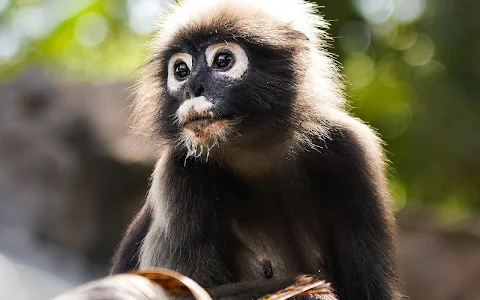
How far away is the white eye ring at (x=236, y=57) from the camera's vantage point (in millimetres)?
3547

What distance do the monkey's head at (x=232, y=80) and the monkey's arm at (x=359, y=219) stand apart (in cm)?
21

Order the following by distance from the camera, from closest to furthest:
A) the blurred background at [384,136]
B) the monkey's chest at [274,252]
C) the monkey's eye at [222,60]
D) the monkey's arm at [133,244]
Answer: the monkey's eye at [222,60] < the monkey's chest at [274,252] < the monkey's arm at [133,244] < the blurred background at [384,136]

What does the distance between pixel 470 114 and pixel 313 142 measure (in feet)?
17.5

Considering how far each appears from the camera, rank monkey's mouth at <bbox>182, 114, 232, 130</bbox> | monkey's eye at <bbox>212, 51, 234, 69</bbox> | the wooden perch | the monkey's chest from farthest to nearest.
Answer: the monkey's chest < monkey's eye at <bbox>212, 51, 234, 69</bbox> < monkey's mouth at <bbox>182, 114, 232, 130</bbox> < the wooden perch

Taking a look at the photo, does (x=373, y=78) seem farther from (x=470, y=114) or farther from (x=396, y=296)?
(x=396, y=296)

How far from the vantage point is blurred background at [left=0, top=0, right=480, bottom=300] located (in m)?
8.44

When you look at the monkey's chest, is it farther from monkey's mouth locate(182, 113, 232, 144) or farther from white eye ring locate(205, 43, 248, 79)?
white eye ring locate(205, 43, 248, 79)

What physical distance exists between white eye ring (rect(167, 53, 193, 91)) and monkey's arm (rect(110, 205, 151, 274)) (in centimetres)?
71

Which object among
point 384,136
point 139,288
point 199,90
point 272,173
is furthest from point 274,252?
point 384,136

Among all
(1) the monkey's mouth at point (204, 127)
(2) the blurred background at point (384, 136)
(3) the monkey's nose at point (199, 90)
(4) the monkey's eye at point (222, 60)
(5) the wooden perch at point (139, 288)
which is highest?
(4) the monkey's eye at point (222, 60)

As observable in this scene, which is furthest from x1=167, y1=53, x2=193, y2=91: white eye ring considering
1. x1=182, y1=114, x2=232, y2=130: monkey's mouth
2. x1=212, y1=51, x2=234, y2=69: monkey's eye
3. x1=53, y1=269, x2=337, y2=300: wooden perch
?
x1=53, y1=269, x2=337, y2=300: wooden perch

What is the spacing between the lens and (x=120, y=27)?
36.7 feet

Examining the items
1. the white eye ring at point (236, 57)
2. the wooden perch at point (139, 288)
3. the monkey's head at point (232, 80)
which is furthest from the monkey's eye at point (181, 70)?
the wooden perch at point (139, 288)

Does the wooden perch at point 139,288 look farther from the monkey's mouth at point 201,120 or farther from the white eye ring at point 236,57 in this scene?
the white eye ring at point 236,57
